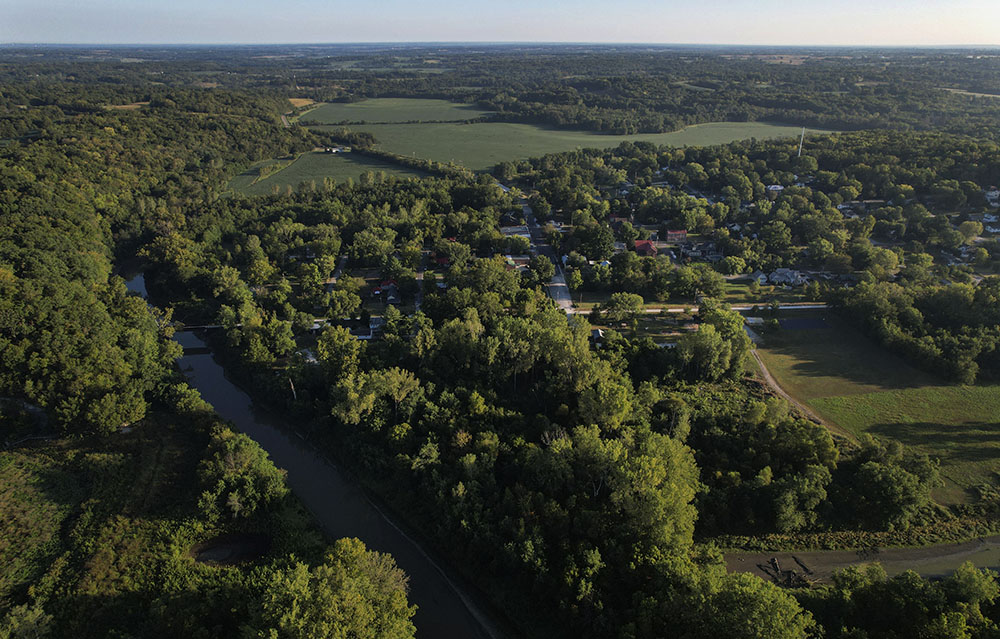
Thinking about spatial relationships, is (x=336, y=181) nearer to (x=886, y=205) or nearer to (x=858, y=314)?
(x=858, y=314)

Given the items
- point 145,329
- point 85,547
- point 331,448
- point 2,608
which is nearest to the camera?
point 2,608

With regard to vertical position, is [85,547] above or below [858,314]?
below

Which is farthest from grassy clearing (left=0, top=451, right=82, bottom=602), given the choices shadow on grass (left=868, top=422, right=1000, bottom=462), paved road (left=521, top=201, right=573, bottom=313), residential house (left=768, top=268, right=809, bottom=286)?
residential house (left=768, top=268, right=809, bottom=286)

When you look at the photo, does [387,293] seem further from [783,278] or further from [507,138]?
[507,138]

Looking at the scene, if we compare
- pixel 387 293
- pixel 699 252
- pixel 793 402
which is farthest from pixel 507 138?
pixel 793 402

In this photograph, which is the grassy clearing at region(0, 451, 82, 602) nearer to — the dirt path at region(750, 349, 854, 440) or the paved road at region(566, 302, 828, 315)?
the paved road at region(566, 302, 828, 315)

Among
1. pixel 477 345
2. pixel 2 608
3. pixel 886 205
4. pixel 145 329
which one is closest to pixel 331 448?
A: pixel 477 345

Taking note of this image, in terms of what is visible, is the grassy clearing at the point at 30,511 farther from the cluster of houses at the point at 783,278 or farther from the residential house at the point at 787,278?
the residential house at the point at 787,278
